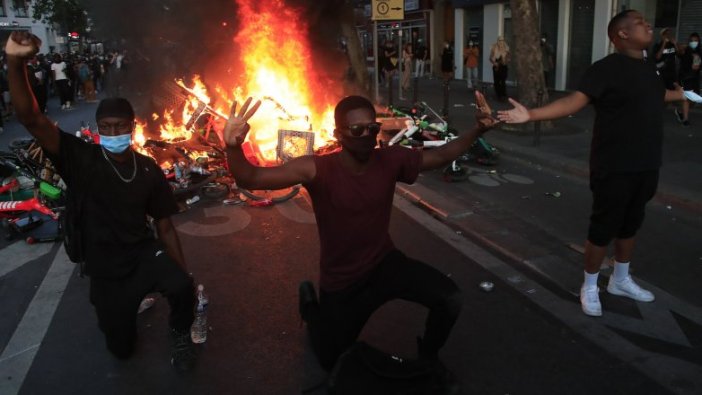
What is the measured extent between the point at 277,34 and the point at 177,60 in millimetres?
1959

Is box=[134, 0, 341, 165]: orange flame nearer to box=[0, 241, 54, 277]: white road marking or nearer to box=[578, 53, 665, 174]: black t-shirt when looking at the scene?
box=[0, 241, 54, 277]: white road marking

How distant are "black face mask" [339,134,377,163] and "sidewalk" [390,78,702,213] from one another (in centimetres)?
504

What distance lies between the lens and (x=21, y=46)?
9.32 ft

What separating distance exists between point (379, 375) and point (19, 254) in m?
4.46

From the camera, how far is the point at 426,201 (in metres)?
7.27

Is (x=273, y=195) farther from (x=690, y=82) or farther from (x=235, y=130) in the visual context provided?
(x=690, y=82)

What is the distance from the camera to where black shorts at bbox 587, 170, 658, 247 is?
4.00 metres

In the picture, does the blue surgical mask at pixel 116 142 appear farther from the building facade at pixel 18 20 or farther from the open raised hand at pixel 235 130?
the building facade at pixel 18 20

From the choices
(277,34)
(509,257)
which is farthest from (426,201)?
(277,34)

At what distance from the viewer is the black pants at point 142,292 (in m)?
3.52

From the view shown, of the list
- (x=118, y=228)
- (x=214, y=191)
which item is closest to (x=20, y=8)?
(x=214, y=191)

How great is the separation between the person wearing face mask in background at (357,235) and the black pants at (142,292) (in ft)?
2.63

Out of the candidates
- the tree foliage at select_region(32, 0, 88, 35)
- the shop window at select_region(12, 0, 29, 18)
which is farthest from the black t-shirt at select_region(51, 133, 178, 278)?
the shop window at select_region(12, 0, 29, 18)

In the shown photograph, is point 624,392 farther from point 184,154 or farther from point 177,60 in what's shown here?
point 177,60
